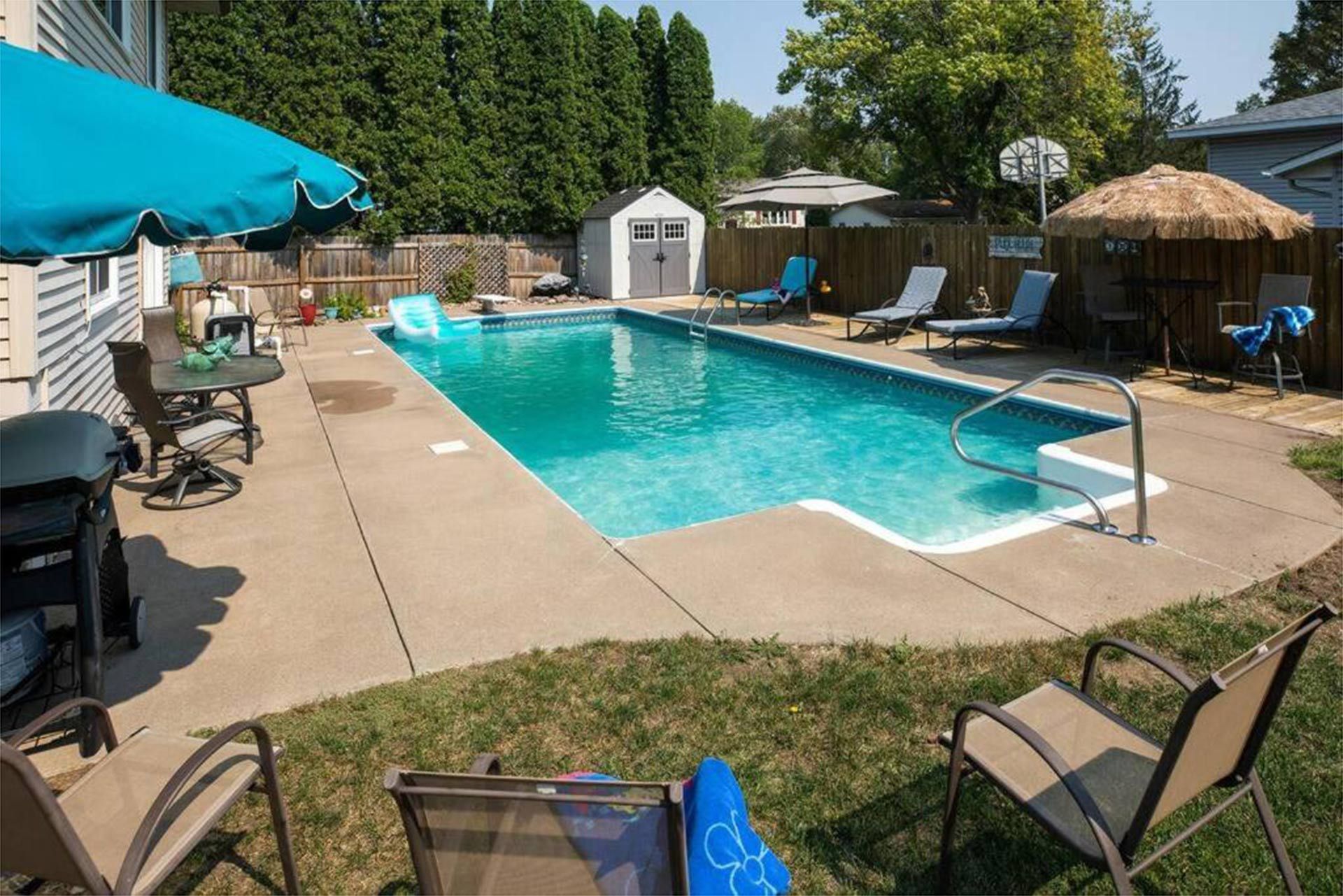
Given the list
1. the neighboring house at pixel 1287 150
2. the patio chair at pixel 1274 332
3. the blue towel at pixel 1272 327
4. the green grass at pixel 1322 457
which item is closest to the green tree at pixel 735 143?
the neighboring house at pixel 1287 150

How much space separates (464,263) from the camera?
790 inches

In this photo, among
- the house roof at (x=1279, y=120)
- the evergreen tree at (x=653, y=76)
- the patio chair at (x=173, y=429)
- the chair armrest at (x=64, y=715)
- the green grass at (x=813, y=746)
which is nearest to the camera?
the chair armrest at (x=64, y=715)

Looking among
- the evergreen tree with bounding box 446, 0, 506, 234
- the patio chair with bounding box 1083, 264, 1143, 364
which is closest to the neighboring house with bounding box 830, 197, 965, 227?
the evergreen tree with bounding box 446, 0, 506, 234

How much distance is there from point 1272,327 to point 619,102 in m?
16.8

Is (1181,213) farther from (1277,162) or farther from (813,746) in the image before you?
(1277,162)

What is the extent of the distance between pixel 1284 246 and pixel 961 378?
10.7 ft

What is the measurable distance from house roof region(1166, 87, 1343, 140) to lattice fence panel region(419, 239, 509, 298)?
1498 centimetres

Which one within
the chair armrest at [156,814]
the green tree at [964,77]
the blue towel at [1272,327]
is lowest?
the chair armrest at [156,814]

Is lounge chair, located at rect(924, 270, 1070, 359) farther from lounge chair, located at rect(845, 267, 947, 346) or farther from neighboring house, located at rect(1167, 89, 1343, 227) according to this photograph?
neighboring house, located at rect(1167, 89, 1343, 227)

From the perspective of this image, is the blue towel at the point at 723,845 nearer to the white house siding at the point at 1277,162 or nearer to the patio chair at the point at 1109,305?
the patio chair at the point at 1109,305

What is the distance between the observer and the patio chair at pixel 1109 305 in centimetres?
1009

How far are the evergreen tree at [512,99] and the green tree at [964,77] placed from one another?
10710 mm

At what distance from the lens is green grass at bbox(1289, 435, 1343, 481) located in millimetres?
6062

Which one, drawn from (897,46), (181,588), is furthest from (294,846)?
(897,46)
